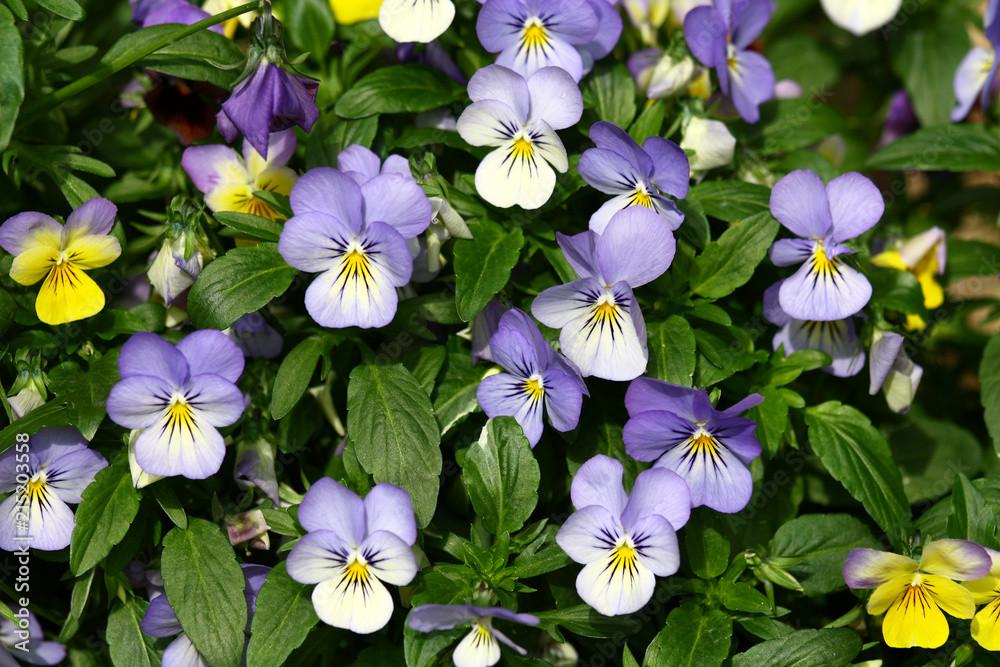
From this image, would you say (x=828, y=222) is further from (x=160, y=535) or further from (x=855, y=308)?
(x=160, y=535)

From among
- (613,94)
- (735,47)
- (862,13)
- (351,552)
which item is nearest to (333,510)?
(351,552)

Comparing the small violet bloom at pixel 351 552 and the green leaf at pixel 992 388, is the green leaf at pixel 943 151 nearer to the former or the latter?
the green leaf at pixel 992 388

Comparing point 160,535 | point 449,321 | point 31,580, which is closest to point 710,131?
point 449,321

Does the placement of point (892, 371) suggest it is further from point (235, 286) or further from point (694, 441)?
point (235, 286)

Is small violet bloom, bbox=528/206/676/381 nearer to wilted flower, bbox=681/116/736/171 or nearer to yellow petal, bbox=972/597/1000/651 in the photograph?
wilted flower, bbox=681/116/736/171

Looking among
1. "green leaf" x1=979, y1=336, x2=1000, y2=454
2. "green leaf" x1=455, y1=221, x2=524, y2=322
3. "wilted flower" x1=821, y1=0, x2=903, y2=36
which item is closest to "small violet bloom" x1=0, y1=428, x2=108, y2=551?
"green leaf" x1=455, y1=221, x2=524, y2=322

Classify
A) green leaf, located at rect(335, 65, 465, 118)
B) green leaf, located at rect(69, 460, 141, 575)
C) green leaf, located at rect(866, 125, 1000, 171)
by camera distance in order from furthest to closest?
green leaf, located at rect(866, 125, 1000, 171) → green leaf, located at rect(335, 65, 465, 118) → green leaf, located at rect(69, 460, 141, 575)
